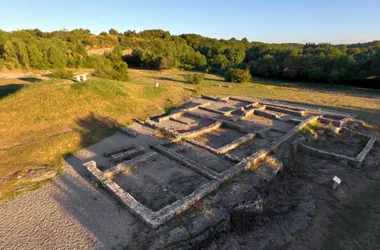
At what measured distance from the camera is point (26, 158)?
8.13m

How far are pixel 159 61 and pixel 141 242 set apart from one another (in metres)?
37.5

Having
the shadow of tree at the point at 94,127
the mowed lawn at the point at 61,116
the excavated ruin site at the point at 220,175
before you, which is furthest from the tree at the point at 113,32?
the excavated ruin site at the point at 220,175

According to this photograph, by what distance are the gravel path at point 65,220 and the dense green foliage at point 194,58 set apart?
19175 mm

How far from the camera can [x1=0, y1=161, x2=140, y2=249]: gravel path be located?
16.0 ft

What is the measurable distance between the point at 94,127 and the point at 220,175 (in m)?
7.35

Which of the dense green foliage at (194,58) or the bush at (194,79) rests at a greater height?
the dense green foliage at (194,58)

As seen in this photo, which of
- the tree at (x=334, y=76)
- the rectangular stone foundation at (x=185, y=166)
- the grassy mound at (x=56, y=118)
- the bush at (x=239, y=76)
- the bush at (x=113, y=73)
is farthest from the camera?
the bush at (x=239, y=76)

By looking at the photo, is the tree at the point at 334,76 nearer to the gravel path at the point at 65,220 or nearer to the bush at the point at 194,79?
the bush at the point at 194,79

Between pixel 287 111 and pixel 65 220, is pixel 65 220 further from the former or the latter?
pixel 287 111

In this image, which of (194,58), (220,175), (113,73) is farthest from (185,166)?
(194,58)

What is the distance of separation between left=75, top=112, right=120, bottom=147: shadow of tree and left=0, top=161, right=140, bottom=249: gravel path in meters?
3.42

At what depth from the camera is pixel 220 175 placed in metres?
7.14

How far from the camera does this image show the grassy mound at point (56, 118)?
26.5 ft

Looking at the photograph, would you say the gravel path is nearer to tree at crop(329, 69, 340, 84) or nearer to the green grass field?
the green grass field
